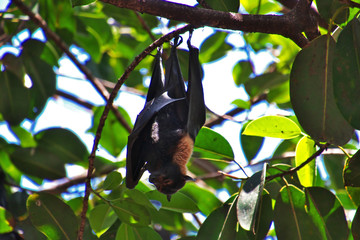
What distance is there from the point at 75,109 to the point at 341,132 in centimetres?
407

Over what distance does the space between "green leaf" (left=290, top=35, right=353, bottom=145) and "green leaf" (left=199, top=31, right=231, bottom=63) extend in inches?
82.7

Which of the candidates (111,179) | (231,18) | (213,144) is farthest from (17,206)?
(231,18)

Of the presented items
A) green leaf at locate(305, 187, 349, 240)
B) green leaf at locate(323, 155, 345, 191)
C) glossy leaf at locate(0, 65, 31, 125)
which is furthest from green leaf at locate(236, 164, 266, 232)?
glossy leaf at locate(0, 65, 31, 125)

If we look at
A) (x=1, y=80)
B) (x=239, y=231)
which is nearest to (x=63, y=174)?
(x=1, y=80)

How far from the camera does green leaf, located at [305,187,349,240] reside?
2451 mm

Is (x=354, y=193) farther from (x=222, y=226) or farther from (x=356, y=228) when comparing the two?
(x=222, y=226)

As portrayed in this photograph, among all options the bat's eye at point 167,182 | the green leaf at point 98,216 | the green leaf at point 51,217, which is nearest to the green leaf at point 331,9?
the bat's eye at point 167,182

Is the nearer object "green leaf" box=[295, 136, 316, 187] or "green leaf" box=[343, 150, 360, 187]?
"green leaf" box=[343, 150, 360, 187]

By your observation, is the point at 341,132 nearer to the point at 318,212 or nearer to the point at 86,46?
the point at 318,212

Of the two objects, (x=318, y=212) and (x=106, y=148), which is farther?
(x=106, y=148)

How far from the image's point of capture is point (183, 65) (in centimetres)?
405

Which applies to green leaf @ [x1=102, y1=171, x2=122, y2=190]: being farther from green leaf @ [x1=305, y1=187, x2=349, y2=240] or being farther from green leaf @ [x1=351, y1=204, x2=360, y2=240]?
green leaf @ [x1=351, y1=204, x2=360, y2=240]

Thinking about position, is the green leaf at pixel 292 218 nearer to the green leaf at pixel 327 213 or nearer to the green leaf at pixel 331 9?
the green leaf at pixel 327 213

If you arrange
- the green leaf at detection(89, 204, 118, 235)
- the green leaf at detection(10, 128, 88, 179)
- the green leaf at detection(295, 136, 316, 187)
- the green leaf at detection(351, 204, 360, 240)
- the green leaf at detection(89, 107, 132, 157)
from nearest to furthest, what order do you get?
the green leaf at detection(351, 204, 360, 240), the green leaf at detection(295, 136, 316, 187), the green leaf at detection(89, 204, 118, 235), the green leaf at detection(10, 128, 88, 179), the green leaf at detection(89, 107, 132, 157)
